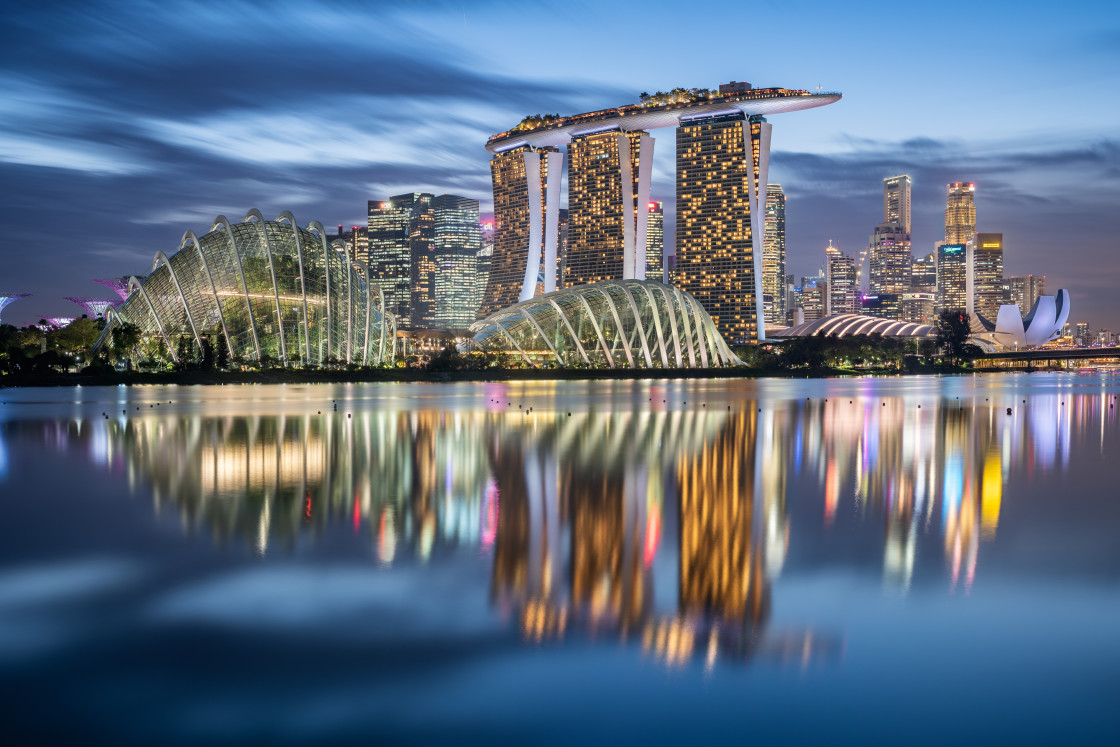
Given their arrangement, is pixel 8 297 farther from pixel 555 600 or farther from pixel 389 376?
pixel 555 600

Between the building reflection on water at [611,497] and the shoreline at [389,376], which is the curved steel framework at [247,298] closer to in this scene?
the shoreline at [389,376]

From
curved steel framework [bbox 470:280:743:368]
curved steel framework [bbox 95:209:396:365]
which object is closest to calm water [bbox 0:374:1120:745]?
curved steel framework [bbox 95:209:396:365]

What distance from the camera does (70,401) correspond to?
52.1m

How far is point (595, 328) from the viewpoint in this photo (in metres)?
115

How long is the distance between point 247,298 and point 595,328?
44.3 metres

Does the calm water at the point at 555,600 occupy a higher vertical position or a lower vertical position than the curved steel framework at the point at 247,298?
lower

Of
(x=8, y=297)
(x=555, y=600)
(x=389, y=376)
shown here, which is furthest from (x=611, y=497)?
(x=8, y=297)

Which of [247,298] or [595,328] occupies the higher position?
[247,298]

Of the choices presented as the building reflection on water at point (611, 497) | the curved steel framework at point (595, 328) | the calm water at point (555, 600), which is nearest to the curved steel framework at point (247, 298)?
the curved steel framework at point (595, 328)

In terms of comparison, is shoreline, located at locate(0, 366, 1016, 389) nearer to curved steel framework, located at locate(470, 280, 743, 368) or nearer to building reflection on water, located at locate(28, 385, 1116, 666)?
curved steel framework, located at locate(470, 280, 743, 368)

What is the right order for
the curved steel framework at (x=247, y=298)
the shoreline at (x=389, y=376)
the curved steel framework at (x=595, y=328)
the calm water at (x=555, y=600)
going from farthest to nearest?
the curved steel framework at (x=595, y=328) → the curved steel framework at (x=247, y=298) → the shoreline at (x=389, y=376) → the calm water at (x=555, y=600)

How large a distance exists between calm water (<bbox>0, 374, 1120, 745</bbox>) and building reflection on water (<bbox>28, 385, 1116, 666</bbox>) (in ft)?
0.28

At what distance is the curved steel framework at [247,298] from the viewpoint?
83.0 metres

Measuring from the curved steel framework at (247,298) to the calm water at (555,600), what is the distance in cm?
6241
